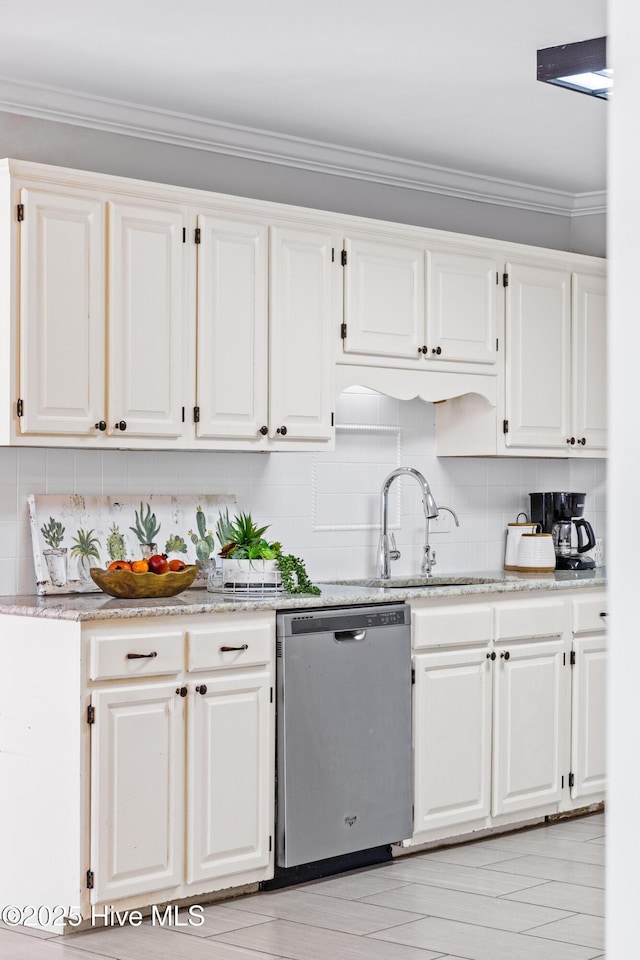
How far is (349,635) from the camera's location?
3951 millimetres

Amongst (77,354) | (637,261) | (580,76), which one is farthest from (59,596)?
(637,261)

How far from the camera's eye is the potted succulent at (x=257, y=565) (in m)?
3.92

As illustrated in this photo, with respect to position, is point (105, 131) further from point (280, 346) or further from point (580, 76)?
point (580, 76)

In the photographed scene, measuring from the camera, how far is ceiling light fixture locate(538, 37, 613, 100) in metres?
3.07

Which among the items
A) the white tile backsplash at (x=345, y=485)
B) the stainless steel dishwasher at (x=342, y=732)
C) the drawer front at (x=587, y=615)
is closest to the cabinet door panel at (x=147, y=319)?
the white tile backsplash at (x=345, y=485)

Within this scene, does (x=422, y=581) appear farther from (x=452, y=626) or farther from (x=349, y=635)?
(x=349, y=635)

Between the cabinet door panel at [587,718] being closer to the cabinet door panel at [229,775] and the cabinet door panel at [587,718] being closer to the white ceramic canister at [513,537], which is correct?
the white ceramic canister at [513,537]

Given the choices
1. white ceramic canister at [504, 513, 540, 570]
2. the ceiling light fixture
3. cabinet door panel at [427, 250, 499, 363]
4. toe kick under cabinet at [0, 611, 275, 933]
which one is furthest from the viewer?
white ceramic canister at [504, 513, 540, 570]

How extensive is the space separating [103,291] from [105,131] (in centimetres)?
74

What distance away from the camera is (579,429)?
17.1 feet

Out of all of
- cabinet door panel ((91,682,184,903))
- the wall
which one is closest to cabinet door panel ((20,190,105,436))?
the wall

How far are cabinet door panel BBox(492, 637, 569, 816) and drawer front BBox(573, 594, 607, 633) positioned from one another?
13 centimetres

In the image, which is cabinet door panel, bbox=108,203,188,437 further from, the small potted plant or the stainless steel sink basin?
the stainless steel sink basin

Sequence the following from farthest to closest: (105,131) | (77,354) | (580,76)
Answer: (105,131) → (77,354) → (580,76)
